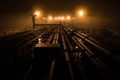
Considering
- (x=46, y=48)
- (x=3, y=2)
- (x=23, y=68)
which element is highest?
(x=3, y=2)

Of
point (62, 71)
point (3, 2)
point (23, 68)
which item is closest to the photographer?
point (62, 71)

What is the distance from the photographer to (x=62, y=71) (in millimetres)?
4723

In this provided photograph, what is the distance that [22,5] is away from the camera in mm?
37562

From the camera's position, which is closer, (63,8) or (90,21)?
(63,8)

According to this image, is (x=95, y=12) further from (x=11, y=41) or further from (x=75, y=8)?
(x=11, y=41)

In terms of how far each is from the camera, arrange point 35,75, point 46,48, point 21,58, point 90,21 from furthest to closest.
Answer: point 90,21 → point 21,58 → point 35,75 → point 46,48

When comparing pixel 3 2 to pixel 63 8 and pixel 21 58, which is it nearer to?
pixel 63 8

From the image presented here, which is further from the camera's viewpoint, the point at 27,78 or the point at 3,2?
the point at 3,2

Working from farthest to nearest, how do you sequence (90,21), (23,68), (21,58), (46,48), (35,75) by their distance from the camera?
(90,21), (21,58), (23,68), (35,75), (46,48)

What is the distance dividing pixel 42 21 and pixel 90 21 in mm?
17480

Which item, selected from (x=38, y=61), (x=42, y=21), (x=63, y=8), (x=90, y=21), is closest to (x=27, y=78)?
(x=38, y=61)

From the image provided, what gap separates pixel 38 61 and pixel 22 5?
36954mm

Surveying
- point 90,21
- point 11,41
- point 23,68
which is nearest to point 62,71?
point 23,68

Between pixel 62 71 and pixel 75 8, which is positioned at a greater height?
pixel 75 8
